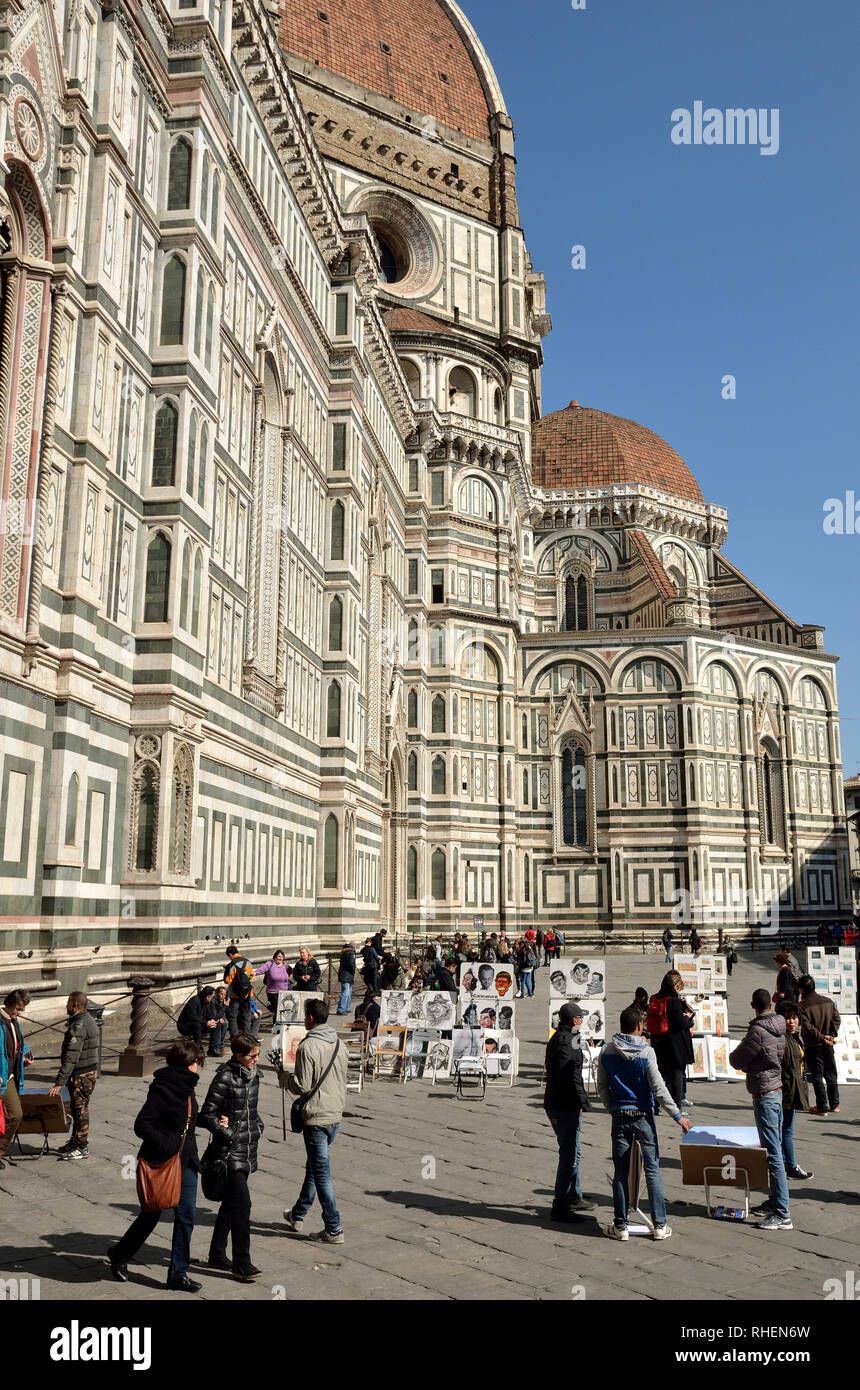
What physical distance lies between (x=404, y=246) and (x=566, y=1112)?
46285 millimetres

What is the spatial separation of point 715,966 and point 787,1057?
738 cm

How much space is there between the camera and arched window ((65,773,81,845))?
50.3 ft

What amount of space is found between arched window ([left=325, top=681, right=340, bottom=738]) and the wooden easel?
14811mm

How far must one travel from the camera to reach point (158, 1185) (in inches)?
255

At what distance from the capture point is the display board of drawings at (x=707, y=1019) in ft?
51.8

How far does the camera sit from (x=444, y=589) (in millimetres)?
45500

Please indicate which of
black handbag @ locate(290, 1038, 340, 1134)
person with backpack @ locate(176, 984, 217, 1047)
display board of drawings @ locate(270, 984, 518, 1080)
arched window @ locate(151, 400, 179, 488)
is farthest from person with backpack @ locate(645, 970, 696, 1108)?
arched window @ locate(151, 400, 179, 488)

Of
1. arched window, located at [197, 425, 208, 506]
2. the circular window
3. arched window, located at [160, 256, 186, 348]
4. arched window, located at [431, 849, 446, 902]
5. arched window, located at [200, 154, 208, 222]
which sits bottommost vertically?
arched window, located at [431, 849, 446, 902]

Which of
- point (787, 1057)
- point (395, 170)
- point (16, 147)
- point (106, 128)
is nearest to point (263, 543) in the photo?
point (106, 128)

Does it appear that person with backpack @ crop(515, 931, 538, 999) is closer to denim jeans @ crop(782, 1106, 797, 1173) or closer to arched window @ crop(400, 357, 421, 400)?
denim jeans @ crop(782, 1106, 797, 1173)

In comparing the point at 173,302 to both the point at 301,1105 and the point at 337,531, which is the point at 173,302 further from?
the point at 301,1105

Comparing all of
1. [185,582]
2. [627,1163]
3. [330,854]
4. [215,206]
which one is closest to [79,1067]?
[627,1163]

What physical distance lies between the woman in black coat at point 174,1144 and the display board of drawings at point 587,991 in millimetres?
8513

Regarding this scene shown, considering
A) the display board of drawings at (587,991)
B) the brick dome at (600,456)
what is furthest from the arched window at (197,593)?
the brick dome at (600,456)
